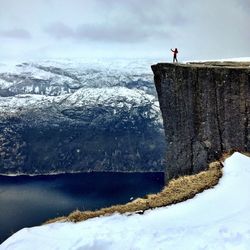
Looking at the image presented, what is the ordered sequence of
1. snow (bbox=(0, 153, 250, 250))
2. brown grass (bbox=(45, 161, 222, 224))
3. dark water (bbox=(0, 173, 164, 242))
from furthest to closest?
dark water (bbox=(0, 173, 164, 242)) < brown grass (bbox=(45, 161, 222, 224)) < snow (bbox=(0, 153, 250, 250))

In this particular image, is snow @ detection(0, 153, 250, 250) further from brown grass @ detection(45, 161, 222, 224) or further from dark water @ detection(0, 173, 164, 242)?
dark water @ detection(0, 173, 164, 242)

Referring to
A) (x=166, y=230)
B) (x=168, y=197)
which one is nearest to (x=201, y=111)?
(x=168, y=197)

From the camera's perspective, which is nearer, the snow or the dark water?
the snow

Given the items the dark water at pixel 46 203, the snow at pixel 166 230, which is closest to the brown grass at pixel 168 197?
the snow at pixel 166 230

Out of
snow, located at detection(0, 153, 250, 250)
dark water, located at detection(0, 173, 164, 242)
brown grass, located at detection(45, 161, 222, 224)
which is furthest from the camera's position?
dark water, located at detection(0, 173, 164, 242)

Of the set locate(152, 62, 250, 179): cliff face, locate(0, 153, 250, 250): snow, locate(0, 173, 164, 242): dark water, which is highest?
locate(152, 62, 250, 179): cliff face

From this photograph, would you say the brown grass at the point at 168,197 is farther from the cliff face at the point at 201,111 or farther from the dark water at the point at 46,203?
the dark water at the point at 46,203

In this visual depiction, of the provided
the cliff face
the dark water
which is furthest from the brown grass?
the dark water
